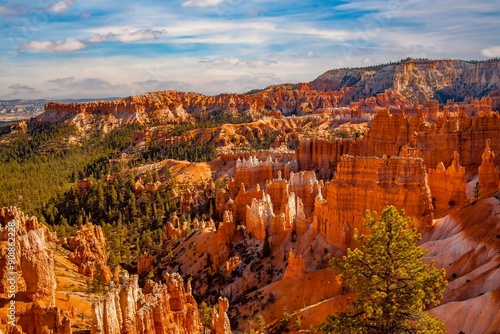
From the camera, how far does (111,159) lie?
141250 mm

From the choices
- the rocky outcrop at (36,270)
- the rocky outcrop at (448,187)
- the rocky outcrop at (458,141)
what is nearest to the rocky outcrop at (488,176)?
the rocky outcrop at (448,187)

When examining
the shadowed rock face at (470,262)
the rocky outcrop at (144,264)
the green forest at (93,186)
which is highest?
the shadowed rock face at (470,262)

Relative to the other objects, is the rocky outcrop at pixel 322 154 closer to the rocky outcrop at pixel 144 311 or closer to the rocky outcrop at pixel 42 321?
the rocky outcrop at pixel 144 311

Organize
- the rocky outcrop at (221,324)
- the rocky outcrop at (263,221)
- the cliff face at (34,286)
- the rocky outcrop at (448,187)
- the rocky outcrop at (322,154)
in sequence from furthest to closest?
the rocky outcrop at (322,154)
the rocky outcrop at (263,221)
the rocky outcrop at (448,187)
the rocky outcrop at (221,324)
the cliff face at (34,286)

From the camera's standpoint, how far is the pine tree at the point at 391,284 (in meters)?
15.6

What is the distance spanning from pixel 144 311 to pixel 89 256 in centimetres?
2927

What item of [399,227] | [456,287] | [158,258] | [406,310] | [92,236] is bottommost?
[158,258]

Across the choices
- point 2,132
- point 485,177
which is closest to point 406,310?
point 485,177

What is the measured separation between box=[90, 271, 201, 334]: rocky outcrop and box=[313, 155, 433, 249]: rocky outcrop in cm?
1918

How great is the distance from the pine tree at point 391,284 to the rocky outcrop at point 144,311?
27.8ft

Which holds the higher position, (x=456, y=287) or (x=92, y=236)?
(x=456, y=287)

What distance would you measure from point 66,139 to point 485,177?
155 m

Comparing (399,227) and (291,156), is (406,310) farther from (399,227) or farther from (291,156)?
(291,156)

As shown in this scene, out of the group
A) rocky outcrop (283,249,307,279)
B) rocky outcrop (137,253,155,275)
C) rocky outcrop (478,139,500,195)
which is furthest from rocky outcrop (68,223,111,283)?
rocky outcrop (478,139,500,195)
